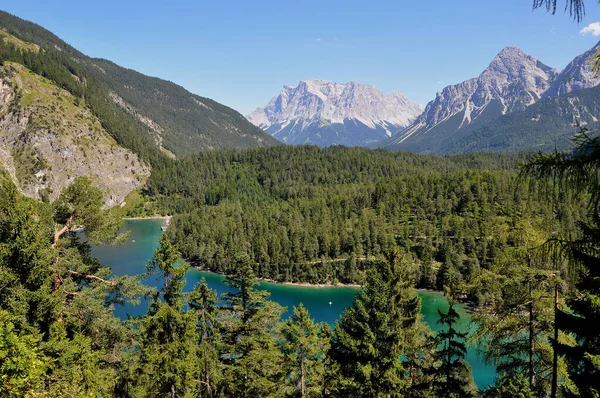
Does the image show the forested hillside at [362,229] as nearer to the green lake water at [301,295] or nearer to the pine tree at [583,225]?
the green lake water at [301,295]

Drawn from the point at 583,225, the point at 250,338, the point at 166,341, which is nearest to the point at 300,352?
the point at 250,338

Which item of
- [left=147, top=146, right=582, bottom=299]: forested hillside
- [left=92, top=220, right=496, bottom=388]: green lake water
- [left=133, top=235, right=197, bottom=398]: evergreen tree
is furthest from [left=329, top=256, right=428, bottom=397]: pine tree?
[left=147, top=146, right=582, bottom=299]: forested hillside

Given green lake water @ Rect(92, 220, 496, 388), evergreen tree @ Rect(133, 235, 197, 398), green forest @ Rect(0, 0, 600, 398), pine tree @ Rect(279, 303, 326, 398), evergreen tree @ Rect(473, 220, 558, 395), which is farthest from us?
green lake water @ Rect(92, 220, 496, 388)

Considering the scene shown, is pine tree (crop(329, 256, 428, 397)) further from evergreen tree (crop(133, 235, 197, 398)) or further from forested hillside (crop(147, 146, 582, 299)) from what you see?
forested hillside (crop(147, 146, 582, 299))

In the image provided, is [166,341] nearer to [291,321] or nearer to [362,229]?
[291,321]

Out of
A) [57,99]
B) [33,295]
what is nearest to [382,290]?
[33,295]
